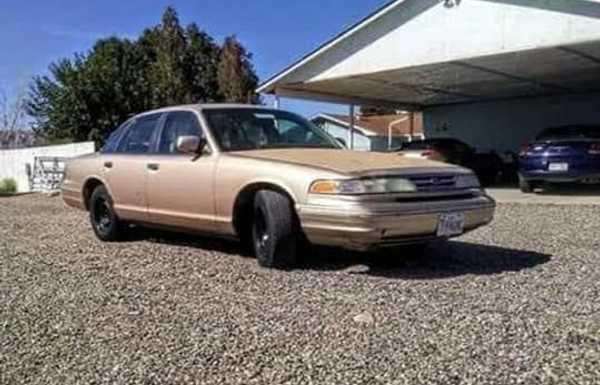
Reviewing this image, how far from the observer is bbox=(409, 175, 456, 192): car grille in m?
6.16

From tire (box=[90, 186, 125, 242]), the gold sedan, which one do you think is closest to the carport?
the gold sedan

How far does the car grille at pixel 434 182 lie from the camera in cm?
616

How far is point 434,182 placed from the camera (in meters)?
6.29

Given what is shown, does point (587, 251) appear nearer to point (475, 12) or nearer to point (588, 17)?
point (588, 17)

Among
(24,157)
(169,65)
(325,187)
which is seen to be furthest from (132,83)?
(325,187)

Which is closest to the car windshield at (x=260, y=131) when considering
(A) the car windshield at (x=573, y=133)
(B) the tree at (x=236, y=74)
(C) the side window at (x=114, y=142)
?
(C) the side window at (x=114, y=142)

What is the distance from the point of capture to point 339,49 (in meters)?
18.4

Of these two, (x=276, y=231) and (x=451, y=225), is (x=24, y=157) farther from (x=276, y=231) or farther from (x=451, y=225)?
(x=451, y=225)

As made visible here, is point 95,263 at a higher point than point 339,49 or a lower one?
lower

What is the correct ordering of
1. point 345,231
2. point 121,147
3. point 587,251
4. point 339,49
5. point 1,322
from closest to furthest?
1. point 1,322
2. point 345,231
3. point 587,251
4. point 121,147
5. point 339,49

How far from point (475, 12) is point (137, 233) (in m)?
9.66

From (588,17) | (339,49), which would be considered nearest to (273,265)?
(588,17)

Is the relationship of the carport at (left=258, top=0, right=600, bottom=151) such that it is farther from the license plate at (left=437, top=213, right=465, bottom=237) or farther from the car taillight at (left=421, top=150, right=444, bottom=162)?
the license plate at (left=437, top=213, right=465, bottom=237)

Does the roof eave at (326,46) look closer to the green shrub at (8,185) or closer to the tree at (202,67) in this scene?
the green shrub at (8,185)
